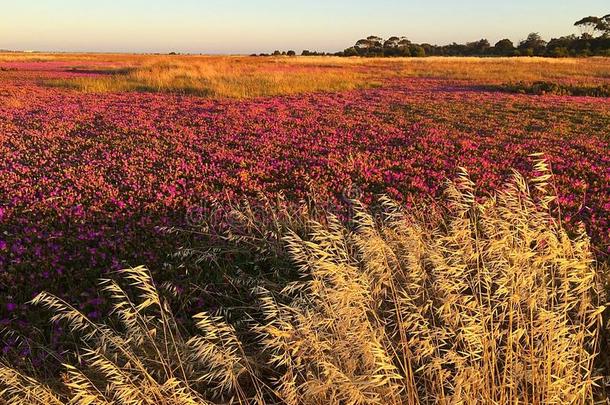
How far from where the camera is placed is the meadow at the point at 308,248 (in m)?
2.75

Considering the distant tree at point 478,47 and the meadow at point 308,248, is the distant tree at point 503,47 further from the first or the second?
the meadow at point 308,248

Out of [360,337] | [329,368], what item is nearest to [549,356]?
[360,337]

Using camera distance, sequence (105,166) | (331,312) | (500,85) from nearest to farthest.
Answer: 1. (331,312)
2. (105,166)
3. (500,85)

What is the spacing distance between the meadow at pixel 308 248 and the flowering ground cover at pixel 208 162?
60 mm

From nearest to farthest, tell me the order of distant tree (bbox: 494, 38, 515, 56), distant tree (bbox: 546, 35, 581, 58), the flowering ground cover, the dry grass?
the flowering ground cover, the dry grass, distant tree (bbox: 546, 35, 581, 58), distant tree (bbox: 494, 38, 515, 56)

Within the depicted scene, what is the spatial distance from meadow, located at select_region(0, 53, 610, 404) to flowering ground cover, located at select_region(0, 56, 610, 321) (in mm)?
60

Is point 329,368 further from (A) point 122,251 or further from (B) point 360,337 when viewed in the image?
(A) point 122,251

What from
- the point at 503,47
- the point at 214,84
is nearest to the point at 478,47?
the point at 503,47

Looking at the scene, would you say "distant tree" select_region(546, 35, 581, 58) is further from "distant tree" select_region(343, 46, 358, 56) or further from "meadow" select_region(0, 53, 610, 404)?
"meadow" select_region(0, 53, 610, 404)

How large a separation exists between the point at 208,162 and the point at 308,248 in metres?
6.86

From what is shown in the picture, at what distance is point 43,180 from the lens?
8195 millimetres

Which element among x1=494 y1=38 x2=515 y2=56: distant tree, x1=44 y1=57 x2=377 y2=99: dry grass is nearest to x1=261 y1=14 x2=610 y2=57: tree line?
x1=494 y1=38 x2=515 y2=56: distant tree

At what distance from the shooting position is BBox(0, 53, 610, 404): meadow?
9.01 feet

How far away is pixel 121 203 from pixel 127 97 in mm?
16899
